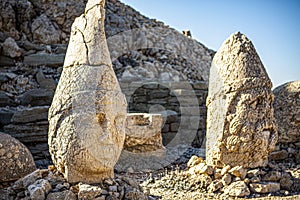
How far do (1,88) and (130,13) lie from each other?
8.84 meters

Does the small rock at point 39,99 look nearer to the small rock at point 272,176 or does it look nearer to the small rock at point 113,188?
the small rock at point 113,188

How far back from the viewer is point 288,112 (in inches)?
263

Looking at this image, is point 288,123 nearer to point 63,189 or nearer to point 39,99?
point 63,189

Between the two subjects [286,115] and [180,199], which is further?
[286,115]

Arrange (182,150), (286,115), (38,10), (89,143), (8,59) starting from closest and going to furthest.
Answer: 1. (89,143)
2. (286,115)
3. (182,150)
4. (8,59)
5. (38,10)

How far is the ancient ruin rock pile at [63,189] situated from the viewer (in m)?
3.36

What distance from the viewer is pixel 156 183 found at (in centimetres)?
539

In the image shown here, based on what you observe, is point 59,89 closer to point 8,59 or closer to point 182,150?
point 182,150

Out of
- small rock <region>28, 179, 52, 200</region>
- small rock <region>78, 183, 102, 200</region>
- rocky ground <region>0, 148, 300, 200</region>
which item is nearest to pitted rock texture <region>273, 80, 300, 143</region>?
rocky ground <region>0, 148, 300, 200</region>

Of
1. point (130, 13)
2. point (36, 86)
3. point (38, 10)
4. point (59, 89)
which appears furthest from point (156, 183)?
point (130, 13)

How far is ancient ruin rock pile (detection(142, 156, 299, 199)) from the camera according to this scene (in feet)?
15.0

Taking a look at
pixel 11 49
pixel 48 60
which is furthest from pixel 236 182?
pixel 11 49

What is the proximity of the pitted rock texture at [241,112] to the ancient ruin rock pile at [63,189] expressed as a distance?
173 centimetres

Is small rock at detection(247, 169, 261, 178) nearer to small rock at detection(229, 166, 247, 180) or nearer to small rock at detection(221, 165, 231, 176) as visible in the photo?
small rock at detection(229, 166, 247, 180)
